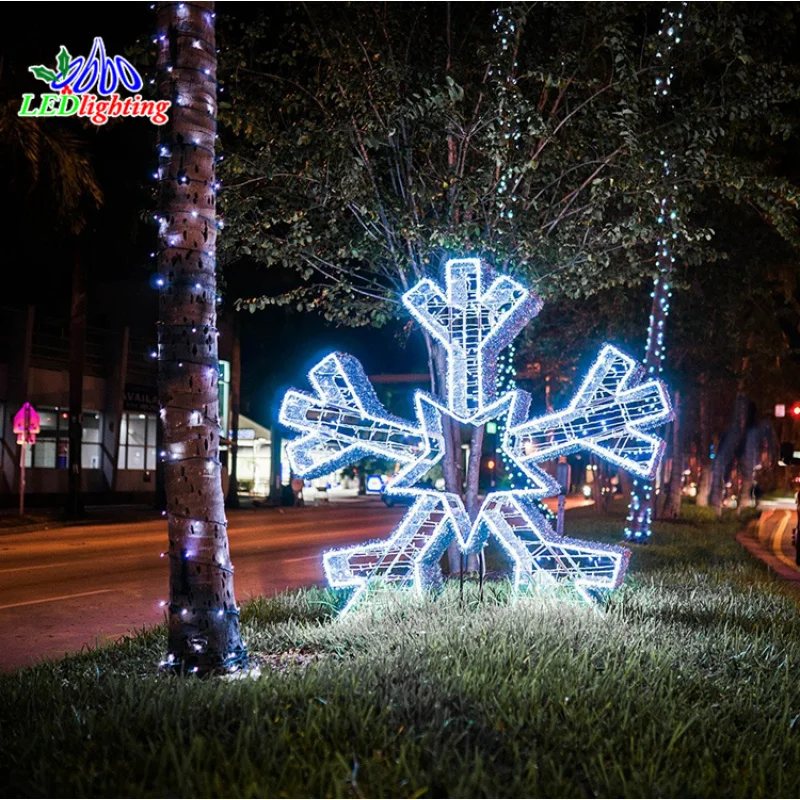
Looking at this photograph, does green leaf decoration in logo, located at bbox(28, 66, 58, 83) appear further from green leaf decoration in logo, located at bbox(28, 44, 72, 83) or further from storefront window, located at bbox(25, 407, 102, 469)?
storefront window, located at bbox(25, 407, 102, 469)

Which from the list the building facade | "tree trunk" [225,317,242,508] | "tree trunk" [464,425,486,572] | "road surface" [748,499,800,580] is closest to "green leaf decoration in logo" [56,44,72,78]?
the building facade

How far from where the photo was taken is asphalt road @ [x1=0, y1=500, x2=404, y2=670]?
1058 centimetres

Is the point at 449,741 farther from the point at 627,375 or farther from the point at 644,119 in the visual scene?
the point at 644,119

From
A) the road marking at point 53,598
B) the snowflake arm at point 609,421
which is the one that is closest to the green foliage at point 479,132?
the snowflake arm at point 609,421

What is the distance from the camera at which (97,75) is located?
59.3 ft

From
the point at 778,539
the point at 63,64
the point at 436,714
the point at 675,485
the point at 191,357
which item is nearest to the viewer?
the point at 436,714

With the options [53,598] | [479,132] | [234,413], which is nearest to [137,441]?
[234,413]

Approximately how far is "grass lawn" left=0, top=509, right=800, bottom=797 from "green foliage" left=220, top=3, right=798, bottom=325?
5179 millimetres

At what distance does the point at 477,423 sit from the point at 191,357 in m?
3.72

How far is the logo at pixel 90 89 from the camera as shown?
668 inches

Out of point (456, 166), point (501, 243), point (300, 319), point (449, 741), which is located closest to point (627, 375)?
point (501, 243)

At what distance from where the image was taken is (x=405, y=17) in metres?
11.8

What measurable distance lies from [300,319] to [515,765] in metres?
36.5

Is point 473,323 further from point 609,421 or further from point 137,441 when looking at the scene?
point 137,441
